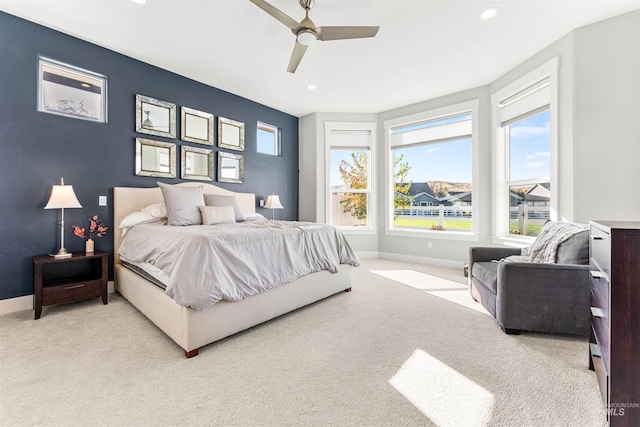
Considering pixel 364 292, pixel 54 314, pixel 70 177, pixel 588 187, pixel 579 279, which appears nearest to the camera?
pixel 579 279

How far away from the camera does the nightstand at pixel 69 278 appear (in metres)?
2.39

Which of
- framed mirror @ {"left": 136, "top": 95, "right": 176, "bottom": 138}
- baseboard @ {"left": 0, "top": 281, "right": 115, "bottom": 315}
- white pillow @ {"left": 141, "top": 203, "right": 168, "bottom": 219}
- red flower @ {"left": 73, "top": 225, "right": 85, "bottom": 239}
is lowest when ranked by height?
baseboard @ {"left": 0, "top": 281, "right": 115, "bottom": 315}

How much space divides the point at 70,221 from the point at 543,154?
18.3ft

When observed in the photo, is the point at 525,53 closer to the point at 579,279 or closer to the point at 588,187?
the point at 588,187

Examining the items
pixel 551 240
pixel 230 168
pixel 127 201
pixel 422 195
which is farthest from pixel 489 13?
pixel 127 201

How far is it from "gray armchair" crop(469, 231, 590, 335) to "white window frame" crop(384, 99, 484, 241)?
7.12ft

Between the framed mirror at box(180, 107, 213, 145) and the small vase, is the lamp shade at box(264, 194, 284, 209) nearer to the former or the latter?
the framed mirror at box(180, 107, 213, 145)

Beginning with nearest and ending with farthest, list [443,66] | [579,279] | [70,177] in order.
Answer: [579,279]
[70,177]
[443,66]

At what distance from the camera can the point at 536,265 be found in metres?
2.01

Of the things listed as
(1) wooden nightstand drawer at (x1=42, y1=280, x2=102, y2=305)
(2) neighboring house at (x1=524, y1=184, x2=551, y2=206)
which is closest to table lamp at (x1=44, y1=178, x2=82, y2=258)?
(1) wooden nightstand drawer at (x1=42, y1=280, x2=102, y2=305)

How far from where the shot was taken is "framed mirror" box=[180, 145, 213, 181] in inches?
150

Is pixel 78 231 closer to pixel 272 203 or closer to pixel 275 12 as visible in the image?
pixel 272 203

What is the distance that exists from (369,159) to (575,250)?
12.1ft

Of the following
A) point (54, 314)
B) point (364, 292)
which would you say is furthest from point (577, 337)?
point (54, 314)
